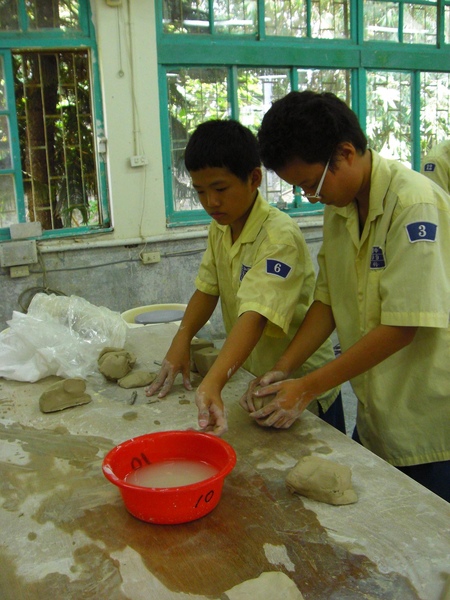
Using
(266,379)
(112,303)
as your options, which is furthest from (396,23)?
(266,379)

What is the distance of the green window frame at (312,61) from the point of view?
4723 mm

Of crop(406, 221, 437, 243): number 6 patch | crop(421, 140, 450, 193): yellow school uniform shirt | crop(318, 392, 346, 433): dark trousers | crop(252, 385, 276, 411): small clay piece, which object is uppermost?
crop(421, 140, 450, 193): yellow school uniform shirt

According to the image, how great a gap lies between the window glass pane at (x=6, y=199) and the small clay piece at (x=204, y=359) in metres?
2.87

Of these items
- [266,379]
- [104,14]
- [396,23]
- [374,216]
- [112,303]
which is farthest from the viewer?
[396,23]

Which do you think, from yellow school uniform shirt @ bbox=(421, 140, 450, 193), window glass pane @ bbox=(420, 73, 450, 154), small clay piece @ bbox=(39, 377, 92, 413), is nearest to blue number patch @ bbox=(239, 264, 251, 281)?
small clay piece @ bbox=(39, 377, 92, 413)

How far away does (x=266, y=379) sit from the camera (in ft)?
5.51

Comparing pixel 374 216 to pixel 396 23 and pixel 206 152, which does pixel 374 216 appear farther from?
pixel 396 23

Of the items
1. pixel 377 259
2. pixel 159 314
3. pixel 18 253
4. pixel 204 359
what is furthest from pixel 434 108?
pixel 377 259

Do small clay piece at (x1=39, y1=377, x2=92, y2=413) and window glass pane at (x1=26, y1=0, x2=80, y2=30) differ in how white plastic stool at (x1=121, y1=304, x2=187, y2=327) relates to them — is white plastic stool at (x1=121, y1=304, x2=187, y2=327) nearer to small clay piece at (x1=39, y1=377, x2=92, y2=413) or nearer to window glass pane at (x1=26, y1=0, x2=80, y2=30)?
small clay piece at (x1=39, y1=377, x2=92, y2=413)

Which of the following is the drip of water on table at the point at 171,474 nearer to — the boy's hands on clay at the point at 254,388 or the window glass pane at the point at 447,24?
the boy's hands on clay at the point at 254,388

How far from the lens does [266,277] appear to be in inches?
68.1

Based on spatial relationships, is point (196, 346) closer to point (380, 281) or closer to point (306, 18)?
point (380, 281)

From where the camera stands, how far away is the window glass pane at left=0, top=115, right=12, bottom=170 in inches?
169

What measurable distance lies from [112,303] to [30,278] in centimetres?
68
